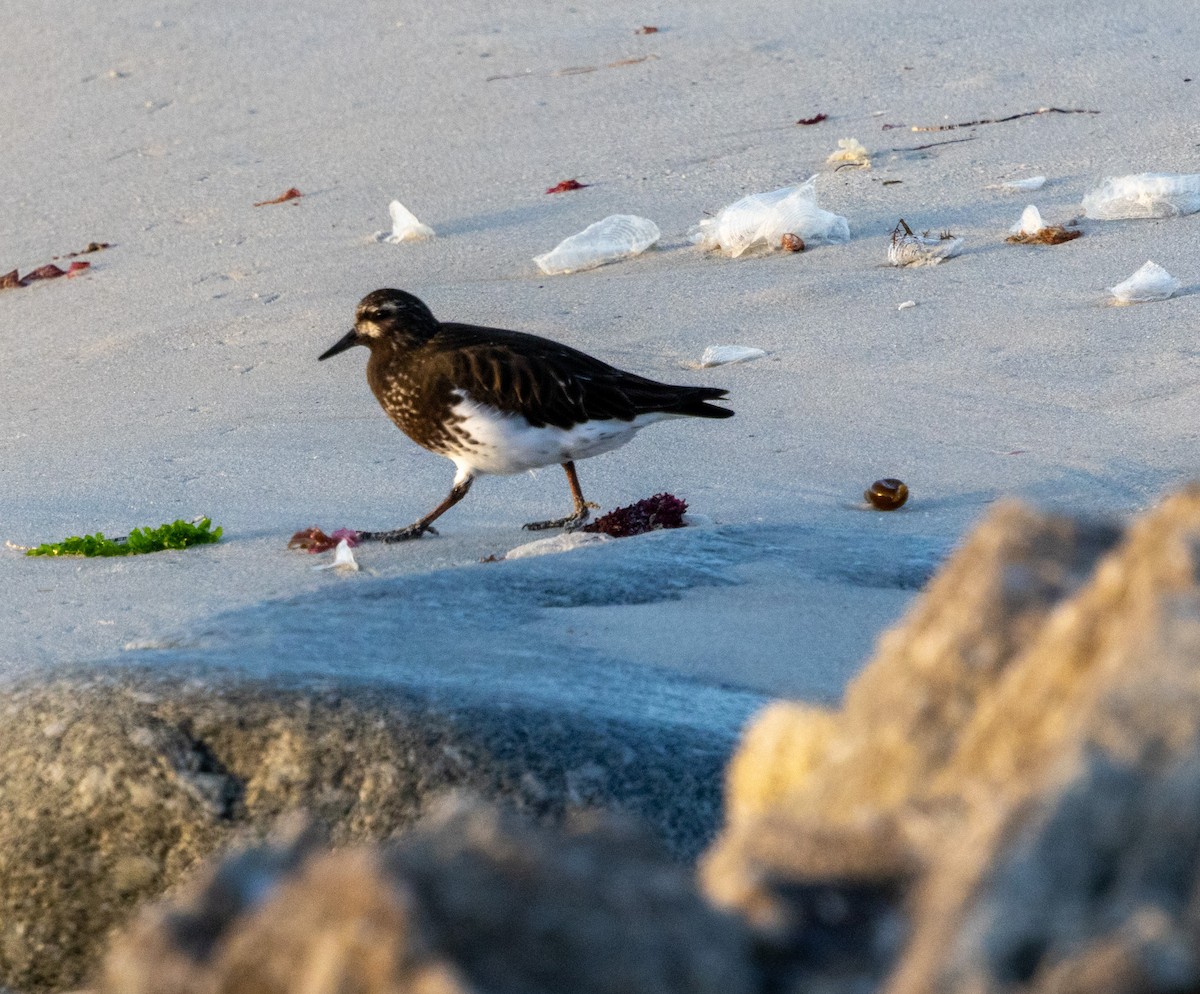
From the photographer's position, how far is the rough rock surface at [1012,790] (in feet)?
3.68

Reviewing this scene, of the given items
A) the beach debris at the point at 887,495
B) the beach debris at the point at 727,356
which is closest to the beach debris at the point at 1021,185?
the beach debris at the point at 727,356

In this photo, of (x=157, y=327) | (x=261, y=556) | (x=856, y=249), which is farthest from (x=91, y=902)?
(x=856, y=249)

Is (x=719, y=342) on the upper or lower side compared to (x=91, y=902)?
lower

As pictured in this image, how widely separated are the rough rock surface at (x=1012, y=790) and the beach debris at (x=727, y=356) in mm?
4860

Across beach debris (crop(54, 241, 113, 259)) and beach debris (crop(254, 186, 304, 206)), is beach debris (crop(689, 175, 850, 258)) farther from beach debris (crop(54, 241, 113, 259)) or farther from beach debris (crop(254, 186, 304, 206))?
beach debris (crop(54, 241, 113, 259))

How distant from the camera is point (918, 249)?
7164mm

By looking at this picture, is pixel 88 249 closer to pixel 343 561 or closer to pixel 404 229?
pixel 404 229

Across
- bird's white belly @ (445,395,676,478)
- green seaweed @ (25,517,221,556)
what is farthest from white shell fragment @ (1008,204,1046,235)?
green seaweed @ (25,517,221,556)

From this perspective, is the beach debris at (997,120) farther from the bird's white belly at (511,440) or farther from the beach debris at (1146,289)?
the bird's white belly at (511,440)

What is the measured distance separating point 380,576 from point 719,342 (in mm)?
2761

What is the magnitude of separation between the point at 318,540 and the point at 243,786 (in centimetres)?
186

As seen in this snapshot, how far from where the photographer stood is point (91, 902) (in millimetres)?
2980

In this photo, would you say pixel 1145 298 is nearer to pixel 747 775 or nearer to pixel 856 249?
pixel 856 249

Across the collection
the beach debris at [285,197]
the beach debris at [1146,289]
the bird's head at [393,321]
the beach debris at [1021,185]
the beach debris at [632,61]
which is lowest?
the beach debris at [1146,289]
